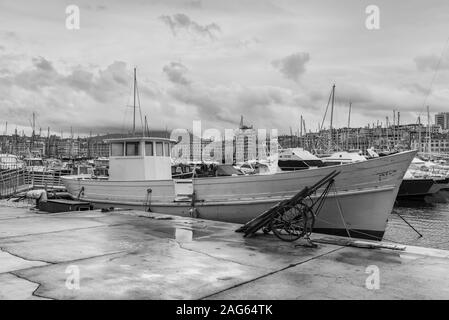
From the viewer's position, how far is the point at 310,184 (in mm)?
12883

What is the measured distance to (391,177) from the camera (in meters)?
12.5

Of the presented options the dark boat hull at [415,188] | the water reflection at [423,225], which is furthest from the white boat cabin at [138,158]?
the dark boat hull at [415,188]

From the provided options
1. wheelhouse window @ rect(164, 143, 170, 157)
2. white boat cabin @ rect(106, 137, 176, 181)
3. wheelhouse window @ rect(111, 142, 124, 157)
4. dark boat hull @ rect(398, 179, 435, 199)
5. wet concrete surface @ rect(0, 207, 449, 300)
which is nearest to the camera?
wet concrete surface @ rect(0, 207, 449, 300)

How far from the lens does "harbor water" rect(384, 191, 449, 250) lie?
1836cm

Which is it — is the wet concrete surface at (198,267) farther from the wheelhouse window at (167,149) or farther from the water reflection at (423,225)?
the water reflection at (423,225)

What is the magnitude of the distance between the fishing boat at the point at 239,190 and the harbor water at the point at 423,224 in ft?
4.42

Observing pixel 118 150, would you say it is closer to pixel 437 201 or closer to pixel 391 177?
pixel 391 177

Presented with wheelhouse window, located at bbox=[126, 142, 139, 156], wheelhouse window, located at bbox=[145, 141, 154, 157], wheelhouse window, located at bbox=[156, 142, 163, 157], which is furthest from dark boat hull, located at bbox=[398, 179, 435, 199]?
wheelhouse window, located at bbox=[126, 142, 139, 156]

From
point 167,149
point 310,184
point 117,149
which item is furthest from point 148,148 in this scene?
point 310,184

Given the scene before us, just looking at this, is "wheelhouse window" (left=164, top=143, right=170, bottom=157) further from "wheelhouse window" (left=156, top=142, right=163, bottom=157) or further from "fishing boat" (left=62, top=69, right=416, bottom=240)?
"wheelhouse window" (left=156, top=142, right=163, bottom=157)

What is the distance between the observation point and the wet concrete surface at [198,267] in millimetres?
5195

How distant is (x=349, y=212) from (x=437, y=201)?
2656cm
